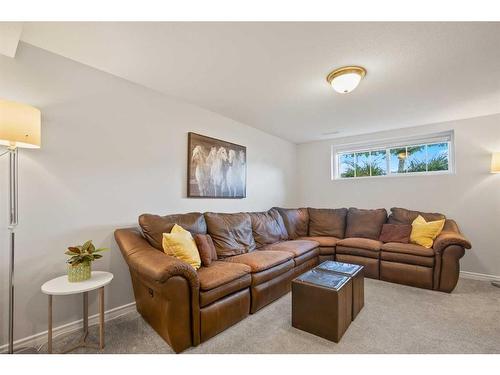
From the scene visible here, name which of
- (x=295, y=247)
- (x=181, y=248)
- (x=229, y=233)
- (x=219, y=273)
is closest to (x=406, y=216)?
(x=295, y=247)

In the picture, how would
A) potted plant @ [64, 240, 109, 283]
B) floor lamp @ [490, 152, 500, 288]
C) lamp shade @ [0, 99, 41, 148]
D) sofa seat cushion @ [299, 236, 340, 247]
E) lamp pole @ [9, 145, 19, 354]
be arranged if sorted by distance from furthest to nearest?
sofa seat cushion @ [299, 236, 340, 247]
floor lamp @ [490, 152, 500, 288]
potted plant @ [64, 240, 109, 283]
lamp pole @ [9, 145, 19, 354]
lamp shade @ [0, 99, 41, 148]

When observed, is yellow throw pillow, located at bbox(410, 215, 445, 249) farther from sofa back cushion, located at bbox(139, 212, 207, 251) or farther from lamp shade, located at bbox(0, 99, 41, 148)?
lamp shade, located at bbox(0, 99, 41, 148)

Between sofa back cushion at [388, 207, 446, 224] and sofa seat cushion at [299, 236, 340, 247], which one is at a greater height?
sofa back cushion at [388, 207, 446, 224]

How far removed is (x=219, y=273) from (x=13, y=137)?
1675 millimetres

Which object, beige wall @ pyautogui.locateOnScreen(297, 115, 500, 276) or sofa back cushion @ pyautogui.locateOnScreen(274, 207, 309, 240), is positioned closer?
beige wall @ pyautogui.locateOnScreen(297, 115, 500, 276)

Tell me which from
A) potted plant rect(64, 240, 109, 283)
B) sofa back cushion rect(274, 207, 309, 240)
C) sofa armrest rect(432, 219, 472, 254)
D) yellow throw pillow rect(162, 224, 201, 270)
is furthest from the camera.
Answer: sofa back cushion rect(274, 207, 309, 240)

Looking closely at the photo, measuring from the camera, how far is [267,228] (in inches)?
132

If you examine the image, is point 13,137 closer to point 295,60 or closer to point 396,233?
point 295,60

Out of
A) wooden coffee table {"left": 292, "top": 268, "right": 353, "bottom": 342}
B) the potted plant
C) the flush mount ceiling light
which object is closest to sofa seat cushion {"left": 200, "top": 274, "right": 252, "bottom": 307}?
wooden coffee table {"left": 292, "top": 268, "right": 353, "bottom": 342}

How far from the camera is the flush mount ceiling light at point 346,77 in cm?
201

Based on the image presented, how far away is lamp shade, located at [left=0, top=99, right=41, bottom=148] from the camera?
4.49ft

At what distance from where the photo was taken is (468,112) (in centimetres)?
310

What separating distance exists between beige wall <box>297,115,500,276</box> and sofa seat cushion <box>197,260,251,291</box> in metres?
3.05
